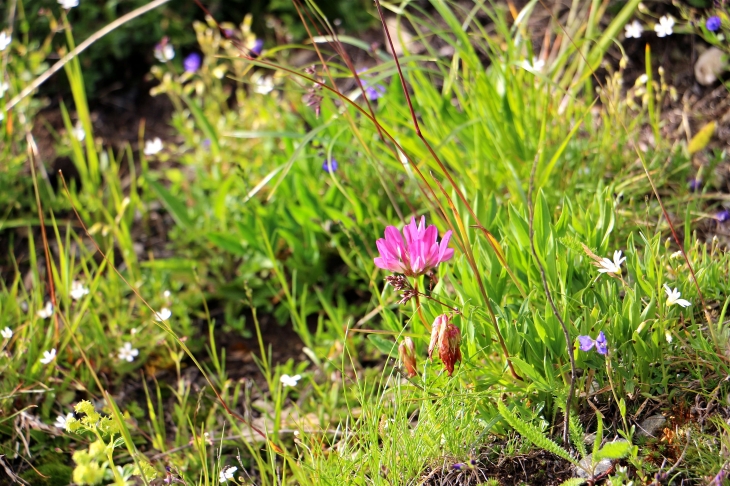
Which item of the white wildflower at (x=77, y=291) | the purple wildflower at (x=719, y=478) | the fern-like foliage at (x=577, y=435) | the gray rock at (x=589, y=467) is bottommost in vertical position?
the white wildflower at (x=77, y=291)

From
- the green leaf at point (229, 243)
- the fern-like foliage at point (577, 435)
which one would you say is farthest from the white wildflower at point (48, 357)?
the fern-like foliage at point (577, 435)

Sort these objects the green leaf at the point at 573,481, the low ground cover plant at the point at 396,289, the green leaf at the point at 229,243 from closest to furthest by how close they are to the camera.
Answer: the green leaf at the point at 573,481 < the low ground cover plant at the point at 396,289 < the green leaf at the point at 229,243

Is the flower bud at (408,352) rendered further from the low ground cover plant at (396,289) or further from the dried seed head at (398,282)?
the dried seed head at (398,282)

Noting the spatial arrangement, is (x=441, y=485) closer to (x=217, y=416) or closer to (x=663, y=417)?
(x=663, y=417)

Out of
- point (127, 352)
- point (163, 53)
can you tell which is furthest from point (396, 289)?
point (163, 53)

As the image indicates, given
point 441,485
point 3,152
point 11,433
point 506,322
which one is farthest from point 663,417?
point 3,152

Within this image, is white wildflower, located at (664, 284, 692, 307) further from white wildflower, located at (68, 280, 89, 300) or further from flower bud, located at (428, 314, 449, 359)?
white wildflower, located at (68, 280, 89, 300)
